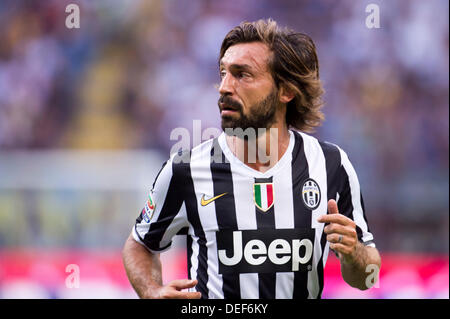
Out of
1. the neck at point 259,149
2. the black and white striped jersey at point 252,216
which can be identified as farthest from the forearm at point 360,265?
the neck at point 259,149

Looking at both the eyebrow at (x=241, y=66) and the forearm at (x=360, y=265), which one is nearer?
the forearm at (x=360, y=265)

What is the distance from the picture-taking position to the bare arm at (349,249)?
241cm

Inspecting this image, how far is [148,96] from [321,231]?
4.52 metres

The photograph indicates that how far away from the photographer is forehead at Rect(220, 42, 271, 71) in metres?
2.84

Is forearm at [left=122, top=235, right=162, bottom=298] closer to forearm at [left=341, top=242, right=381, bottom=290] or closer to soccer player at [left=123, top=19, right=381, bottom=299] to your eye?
soccer player at [left=123, top=19, right=381, bottom=299]

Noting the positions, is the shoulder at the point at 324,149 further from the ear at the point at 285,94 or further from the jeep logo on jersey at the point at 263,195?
the jeep logo on jersey at the point at 263,195

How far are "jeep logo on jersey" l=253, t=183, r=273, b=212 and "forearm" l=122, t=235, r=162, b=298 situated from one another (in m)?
0.56

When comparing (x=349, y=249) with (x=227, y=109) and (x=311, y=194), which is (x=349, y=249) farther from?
(x=227, y=109)

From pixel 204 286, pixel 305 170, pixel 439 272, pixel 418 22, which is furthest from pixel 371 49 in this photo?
pixel 204 286

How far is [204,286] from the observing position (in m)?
2.71

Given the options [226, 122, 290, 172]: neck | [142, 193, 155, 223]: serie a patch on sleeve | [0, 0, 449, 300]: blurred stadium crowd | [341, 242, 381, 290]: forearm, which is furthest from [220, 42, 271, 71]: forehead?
[0, 0, 449, 300]: blurred stadium crowd

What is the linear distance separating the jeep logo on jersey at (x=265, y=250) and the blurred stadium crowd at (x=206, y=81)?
344 cm

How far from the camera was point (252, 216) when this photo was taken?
2.72 meters
